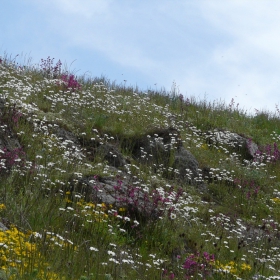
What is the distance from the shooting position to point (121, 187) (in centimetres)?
800

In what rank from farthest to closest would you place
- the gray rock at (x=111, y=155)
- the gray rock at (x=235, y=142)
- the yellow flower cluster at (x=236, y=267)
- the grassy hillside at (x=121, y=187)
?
the gray rock at (x=235, y=142)
the gray rock at (x=111, y=155)
the yellow flower cluster at (x=236, y=267)
the grassy hillside at (x=121, y=187)

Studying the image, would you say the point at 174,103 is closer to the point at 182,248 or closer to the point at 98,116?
the point at 98,116

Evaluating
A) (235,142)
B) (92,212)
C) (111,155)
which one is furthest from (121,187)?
(235,142)

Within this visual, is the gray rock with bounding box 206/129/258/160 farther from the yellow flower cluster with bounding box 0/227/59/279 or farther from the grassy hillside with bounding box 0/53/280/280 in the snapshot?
the yellow flower cluster with bounding box 0/227/59/279

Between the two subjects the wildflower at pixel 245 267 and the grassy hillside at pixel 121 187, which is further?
the wildflower at pixel 245 267

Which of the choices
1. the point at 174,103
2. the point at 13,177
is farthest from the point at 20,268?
the point at 174,103

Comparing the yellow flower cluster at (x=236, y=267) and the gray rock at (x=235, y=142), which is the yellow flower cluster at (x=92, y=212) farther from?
Result: the gray rock at (x=235, y=142)

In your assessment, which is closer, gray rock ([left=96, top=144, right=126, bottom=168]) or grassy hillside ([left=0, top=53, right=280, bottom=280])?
grassy hillside ([left=0, top=53, right=280, bottom=280])

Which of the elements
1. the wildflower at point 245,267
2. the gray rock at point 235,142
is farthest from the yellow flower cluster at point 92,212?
the gray rock at point 235,142

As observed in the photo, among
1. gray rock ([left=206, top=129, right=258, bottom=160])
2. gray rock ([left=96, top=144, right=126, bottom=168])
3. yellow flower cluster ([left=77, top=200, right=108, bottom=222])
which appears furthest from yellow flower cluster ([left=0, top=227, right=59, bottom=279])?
gray rock ([left=206, top=129, right=258, bottom=160])

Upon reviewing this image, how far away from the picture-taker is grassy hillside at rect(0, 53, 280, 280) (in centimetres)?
503

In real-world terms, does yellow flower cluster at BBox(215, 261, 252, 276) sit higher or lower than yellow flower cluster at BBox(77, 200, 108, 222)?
lower

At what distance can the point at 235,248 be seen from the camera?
752 centimetres

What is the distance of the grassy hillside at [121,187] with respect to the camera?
5031 mm
